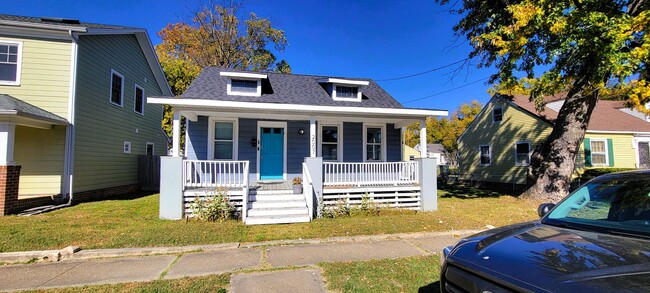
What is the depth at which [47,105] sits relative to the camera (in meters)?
8.95

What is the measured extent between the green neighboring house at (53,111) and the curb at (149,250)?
4280 millimetres

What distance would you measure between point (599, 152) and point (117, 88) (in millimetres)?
22379

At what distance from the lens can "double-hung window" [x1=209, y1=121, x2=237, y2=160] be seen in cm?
972

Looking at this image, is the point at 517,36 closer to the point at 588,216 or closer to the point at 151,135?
the point at 588,216

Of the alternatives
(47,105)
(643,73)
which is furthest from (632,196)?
(47,105)

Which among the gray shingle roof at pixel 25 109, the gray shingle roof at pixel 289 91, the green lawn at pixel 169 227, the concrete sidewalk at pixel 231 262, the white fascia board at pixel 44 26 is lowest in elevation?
→ the concrete sidewalk at pixel 231 262

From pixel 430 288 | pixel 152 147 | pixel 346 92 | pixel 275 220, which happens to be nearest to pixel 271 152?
pixel 275 220

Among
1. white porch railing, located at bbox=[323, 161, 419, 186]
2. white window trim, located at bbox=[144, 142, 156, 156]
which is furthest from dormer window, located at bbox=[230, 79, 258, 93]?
white window trim, located at bbox=[144, 142, 156, 156]

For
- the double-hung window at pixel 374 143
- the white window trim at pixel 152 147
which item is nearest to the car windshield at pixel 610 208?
the double-hung window at pixel 374 143

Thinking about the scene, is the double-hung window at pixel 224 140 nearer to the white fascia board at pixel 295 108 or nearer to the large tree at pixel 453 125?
the white fascia board at pixel 295 108

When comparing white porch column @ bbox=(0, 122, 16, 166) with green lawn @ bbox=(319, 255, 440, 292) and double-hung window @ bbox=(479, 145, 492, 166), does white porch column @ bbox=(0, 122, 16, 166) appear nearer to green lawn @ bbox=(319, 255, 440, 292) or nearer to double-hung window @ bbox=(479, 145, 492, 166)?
green lawn @ bbox=(319, 255, 440, 292)

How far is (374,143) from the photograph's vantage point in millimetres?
11047

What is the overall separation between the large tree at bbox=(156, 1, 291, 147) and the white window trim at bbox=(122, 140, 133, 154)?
9930mm

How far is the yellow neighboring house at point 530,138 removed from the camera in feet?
47.5
